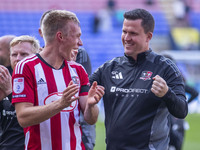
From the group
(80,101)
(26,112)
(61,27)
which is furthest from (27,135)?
(61,27)

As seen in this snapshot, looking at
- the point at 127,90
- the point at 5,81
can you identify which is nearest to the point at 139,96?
the point at 127,90

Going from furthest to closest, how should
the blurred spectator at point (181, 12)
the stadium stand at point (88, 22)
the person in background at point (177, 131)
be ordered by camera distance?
1. the blurred spectator at point (181, 12)
2. the stadium stand at point (88, 22)
3. the person in background at point (177, 131)

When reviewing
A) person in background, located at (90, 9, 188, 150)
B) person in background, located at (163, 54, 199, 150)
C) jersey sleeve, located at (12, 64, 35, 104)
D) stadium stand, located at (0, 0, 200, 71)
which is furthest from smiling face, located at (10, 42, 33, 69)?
stadium stand, located at (0, 0, 200, 71)

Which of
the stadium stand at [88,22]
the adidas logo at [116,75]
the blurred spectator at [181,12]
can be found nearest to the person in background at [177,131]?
the adidas logo at [116,75]

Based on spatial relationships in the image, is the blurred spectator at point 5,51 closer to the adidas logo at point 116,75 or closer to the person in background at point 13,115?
the person in background at point 13,115

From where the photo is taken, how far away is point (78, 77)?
125 inches

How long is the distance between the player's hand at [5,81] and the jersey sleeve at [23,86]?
34cm

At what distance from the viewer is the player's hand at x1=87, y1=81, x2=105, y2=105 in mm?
3000

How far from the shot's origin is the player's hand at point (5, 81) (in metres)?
3.21

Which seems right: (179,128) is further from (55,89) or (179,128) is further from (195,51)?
(195,51)

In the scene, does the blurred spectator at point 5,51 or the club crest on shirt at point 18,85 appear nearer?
the club crest on shirt at point 18,85

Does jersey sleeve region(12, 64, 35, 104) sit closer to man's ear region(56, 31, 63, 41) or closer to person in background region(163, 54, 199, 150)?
man's ear region(56, 31, 63, 41)

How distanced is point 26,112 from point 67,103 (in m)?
0.32

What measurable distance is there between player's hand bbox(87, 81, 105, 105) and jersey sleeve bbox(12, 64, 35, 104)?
449 millimetres
